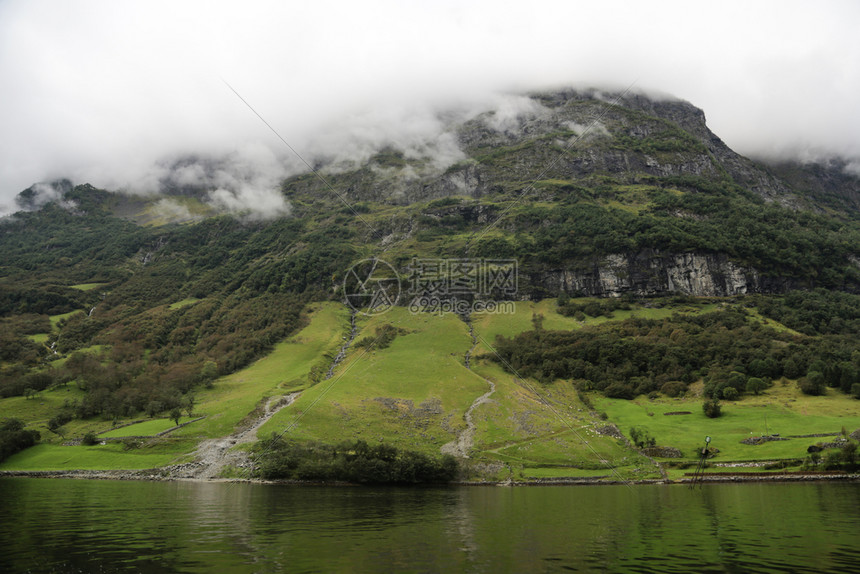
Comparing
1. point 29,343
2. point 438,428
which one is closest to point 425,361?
point 438,428

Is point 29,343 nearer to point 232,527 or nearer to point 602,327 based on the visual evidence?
point 232,527

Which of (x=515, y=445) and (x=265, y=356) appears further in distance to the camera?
(x=265, y=356)

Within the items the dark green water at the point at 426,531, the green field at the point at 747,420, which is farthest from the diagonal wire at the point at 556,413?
the dark green water at the point at 426,531

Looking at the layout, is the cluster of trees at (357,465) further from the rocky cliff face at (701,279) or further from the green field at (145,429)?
the rocky cliff face at (701,279)

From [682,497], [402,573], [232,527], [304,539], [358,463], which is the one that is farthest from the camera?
[358,463]

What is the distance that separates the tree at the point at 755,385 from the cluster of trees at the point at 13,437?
154779mm

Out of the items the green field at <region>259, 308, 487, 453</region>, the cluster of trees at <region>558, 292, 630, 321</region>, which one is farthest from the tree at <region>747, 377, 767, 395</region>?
the cluster of trees at <region>558, 292, 630, 321</region>

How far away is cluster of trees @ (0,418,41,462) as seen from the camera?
292 feet

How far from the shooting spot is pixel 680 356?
134625 millimetres

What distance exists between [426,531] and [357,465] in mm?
43601

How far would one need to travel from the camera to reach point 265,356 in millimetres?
157625

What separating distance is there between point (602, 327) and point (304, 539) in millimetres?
141881

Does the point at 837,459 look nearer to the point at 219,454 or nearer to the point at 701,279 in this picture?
the point at 219,454

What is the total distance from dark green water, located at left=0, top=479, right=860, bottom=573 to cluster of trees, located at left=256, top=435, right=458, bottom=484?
53.9ft
